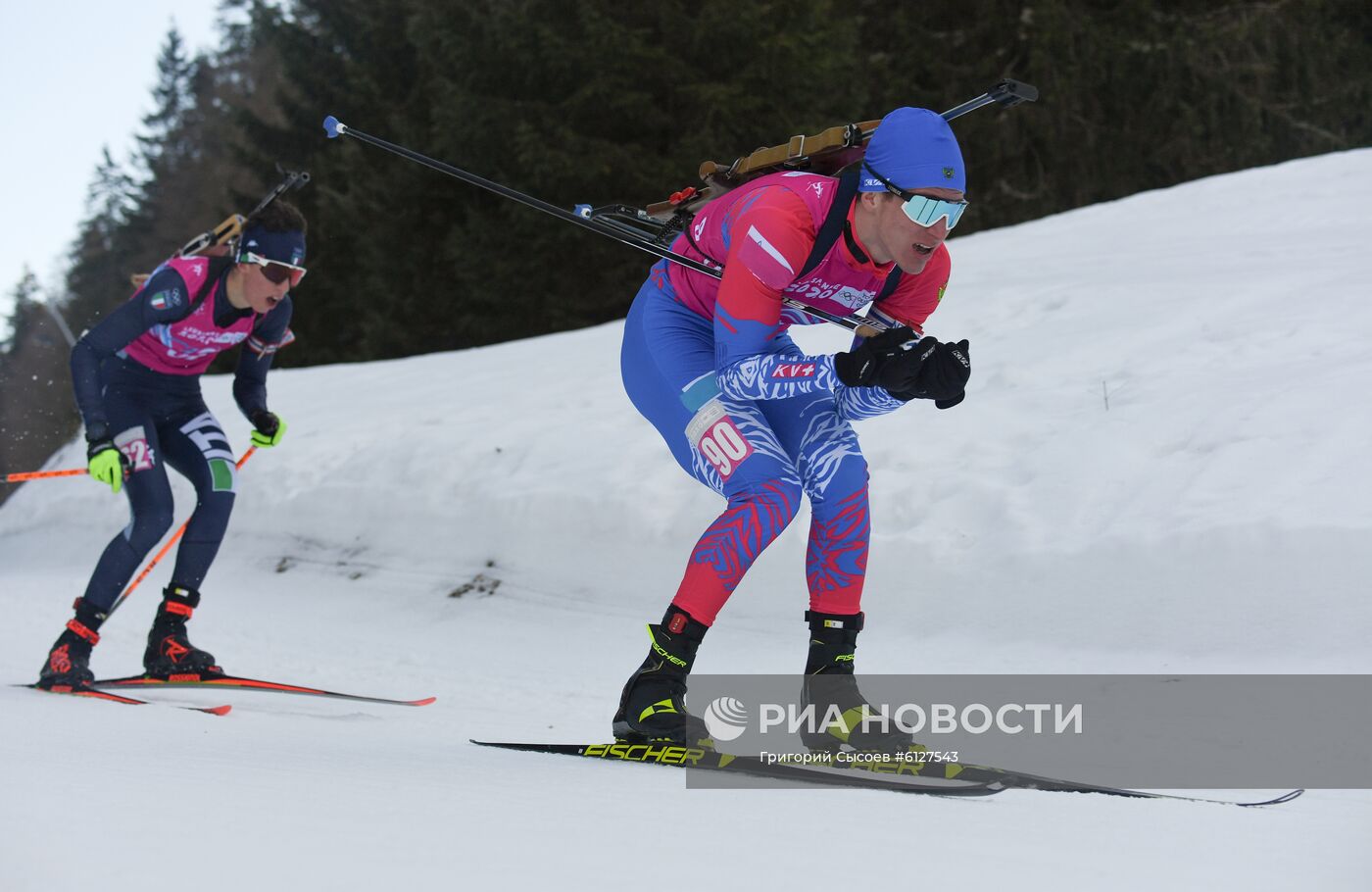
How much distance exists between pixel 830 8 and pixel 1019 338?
14388 millimetres

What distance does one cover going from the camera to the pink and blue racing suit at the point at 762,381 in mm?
3344

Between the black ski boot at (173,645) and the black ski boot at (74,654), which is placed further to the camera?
the black ski boot at (173,645)

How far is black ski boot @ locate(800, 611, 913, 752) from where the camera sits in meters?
3.45

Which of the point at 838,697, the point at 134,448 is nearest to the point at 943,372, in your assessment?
the point at 838,697

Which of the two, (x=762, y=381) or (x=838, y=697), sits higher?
(x=762, y=381)

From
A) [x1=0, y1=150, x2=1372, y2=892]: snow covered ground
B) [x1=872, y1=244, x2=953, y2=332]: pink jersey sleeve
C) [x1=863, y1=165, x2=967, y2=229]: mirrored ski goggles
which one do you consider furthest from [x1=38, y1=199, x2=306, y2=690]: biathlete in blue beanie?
[x1=863, y1=165, x2=967, y2=229]: mirrored ski goggles

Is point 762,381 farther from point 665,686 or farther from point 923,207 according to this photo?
point 665,686

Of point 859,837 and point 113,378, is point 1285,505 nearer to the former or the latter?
point 859,837

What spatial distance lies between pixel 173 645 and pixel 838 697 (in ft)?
11.0

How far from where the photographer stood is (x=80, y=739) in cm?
338

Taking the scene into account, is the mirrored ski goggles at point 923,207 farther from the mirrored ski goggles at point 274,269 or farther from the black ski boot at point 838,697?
the mirrored ski goggles at point 274,269

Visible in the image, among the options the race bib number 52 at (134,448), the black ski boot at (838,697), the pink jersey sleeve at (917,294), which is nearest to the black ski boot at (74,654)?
the race bib number 52 at (134,448)

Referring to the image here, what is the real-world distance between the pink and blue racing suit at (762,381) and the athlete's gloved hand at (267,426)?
2.73 metres

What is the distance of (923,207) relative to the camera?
3.28 m
